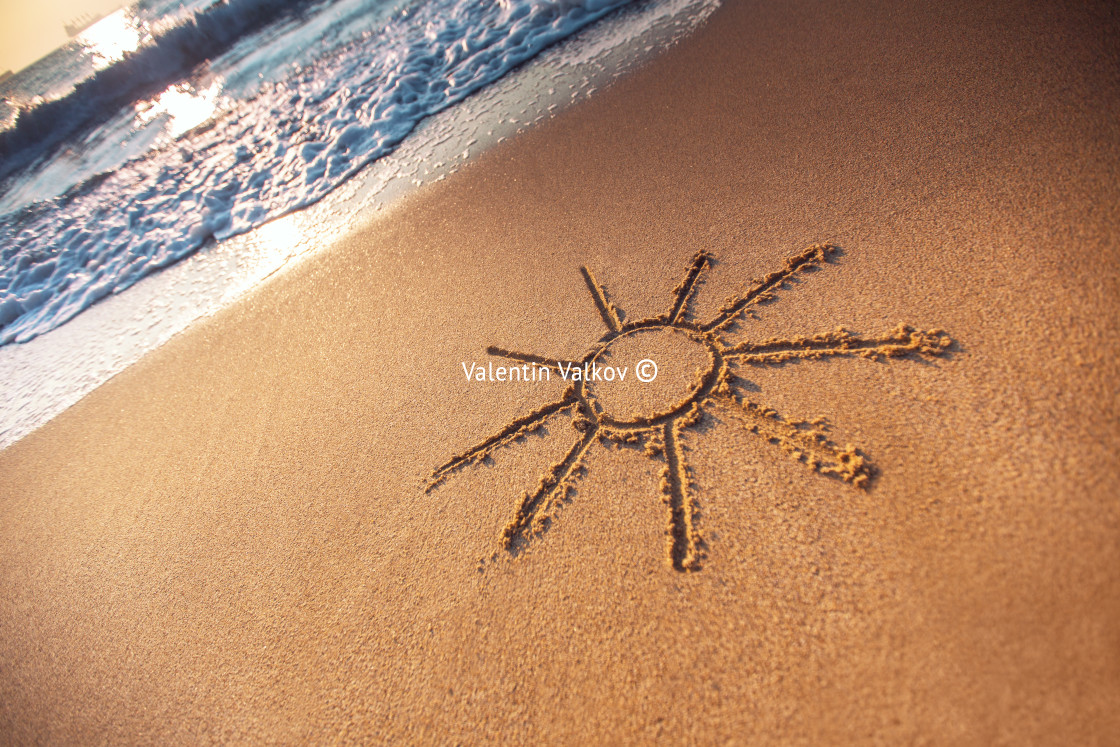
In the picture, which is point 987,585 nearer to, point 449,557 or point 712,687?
point 712,687

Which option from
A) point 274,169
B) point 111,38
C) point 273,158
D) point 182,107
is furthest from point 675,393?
point 111,38

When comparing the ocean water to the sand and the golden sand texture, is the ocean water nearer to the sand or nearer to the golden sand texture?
the sand

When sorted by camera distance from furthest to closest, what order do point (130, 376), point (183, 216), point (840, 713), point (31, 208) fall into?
point (31, 208), point (183, 216), point (130, 376), point (840, 713)

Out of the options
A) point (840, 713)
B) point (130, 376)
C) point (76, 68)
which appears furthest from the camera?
point (76, 68)

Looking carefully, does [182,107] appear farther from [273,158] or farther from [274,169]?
[274,169]

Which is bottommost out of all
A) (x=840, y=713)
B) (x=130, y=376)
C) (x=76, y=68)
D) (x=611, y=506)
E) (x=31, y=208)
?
(x=840, y=713)

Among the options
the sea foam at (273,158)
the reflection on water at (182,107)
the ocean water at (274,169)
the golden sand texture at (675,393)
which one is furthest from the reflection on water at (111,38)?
the golden sand texture at (675,393)

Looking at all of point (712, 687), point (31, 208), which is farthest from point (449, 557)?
point (31, 208)

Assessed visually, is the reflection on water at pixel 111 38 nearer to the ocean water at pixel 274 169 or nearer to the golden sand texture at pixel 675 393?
the ocean water at pixel 274 169
